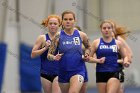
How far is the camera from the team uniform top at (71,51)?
20.5 ft

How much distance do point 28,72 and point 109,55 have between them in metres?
7.04

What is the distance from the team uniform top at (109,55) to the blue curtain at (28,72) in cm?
676

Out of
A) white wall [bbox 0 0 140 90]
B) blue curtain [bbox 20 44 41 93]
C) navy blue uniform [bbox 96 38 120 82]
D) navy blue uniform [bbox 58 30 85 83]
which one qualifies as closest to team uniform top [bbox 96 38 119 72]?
navy blue uniform [bbox 96 38 120 82]

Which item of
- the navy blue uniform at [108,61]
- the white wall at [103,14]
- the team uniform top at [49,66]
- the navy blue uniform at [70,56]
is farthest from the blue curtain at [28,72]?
the navy blue uniform at [70,56]

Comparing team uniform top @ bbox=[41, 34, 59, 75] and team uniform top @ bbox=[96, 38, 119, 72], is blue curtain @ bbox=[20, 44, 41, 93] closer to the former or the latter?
team uniform top @ bbox=[41, 34, 59, 75]

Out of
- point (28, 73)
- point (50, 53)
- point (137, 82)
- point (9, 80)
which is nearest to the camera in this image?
point (50, 53)

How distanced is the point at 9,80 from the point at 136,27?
226 inches

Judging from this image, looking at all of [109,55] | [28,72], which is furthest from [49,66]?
[28,72]

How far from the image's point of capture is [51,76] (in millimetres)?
7094

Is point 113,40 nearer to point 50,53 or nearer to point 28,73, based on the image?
point 50,53

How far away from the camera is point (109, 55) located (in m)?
6.91

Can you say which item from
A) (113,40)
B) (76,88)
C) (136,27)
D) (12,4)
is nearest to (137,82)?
(136,27)

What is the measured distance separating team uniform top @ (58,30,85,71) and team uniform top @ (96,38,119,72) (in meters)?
0.70

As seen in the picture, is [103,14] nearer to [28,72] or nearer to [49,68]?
[28,72]
